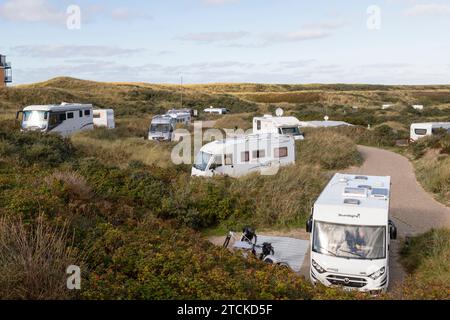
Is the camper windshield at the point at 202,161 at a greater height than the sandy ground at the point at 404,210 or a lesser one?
greater

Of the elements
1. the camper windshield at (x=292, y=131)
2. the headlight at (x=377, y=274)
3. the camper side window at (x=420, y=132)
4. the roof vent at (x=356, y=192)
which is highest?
the camper windshield at (x=292, y=131)

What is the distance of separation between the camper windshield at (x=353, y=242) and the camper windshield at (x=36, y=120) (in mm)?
21553

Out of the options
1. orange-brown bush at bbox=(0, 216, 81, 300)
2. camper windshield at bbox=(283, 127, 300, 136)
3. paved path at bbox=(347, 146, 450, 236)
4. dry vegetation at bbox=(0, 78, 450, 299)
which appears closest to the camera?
orange-brown bush at bbox=(0, 216, 81, 300)

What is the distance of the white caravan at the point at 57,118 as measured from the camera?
85.9 feet

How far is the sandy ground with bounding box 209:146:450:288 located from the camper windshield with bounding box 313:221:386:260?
3.04 feet

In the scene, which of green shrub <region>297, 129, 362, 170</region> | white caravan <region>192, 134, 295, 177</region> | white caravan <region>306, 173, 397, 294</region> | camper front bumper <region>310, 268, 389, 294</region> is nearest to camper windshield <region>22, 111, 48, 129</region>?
white caravan <region>192, 134, 295, 177</region>

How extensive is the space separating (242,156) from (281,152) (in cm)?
241

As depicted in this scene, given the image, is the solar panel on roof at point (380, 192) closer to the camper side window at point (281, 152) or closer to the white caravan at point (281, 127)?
the camper side window at point (281, 152)

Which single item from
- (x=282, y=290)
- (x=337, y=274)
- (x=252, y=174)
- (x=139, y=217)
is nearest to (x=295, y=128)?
(x=252, y=174)

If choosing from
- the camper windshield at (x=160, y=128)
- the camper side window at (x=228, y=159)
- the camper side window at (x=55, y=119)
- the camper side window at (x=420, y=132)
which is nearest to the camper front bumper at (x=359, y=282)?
the camper side window at (x=228, y=159)

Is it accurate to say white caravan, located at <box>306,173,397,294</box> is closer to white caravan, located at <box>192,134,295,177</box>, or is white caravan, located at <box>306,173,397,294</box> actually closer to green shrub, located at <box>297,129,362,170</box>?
white caravan, located at <box>192,134,295,177</box>

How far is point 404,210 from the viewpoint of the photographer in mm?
14633

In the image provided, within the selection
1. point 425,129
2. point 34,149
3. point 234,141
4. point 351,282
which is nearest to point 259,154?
point 234,141

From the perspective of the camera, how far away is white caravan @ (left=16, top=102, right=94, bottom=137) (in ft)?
85.9
